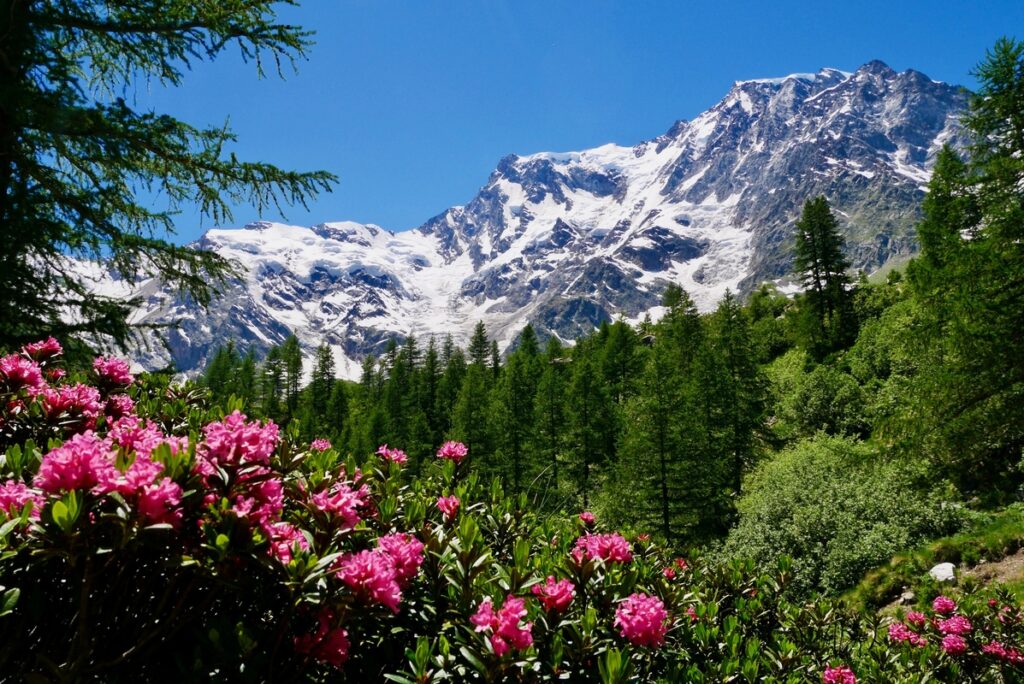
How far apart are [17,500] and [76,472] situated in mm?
376

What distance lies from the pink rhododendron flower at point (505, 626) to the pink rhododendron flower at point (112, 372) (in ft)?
11.3

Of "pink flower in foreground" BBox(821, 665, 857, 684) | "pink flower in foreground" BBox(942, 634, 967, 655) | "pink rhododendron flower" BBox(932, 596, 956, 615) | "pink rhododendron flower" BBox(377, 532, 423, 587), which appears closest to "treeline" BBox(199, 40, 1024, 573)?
"pink rhododendron flower" BBox(377, 532, 423, 587)

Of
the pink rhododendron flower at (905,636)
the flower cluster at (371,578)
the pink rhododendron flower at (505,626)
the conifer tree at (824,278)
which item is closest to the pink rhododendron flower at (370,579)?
the flower cluster at (371,578)

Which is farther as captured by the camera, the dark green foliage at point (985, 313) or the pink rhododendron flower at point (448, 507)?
the dark green foliage at point (985, 313)

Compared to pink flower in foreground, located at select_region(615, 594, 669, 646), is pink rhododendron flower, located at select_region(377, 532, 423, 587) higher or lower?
higher

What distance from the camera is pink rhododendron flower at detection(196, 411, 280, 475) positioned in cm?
152

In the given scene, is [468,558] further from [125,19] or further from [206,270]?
[125,19]

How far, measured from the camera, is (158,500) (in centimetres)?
131

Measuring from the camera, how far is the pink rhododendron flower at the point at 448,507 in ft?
8.41

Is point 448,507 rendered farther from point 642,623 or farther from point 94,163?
point 94,163

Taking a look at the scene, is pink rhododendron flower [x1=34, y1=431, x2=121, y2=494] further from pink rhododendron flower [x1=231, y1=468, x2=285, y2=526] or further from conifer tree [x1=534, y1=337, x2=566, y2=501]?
conifer tree [x1=534, y1=337, x2=566, y2=501]

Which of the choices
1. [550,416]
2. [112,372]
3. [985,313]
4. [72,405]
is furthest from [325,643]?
[550,416]

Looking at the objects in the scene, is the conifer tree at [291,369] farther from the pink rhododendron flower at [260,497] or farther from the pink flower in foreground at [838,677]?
the pink rhododendron flower at [260,497]

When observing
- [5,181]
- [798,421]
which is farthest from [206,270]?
[798,421]
